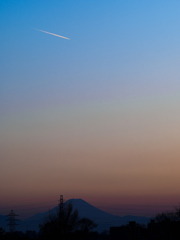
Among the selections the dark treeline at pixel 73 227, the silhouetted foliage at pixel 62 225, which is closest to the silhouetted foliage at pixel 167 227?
the dark treeline at pixel 73 227

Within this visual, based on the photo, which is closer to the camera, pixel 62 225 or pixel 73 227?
pixel 62 225

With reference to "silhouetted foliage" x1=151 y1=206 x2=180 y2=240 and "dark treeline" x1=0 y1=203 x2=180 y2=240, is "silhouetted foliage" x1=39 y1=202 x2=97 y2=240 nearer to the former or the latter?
"dark treeline" x1=0 y1=203 x2=180 y2=240

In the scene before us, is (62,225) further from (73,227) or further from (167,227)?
(167,227)

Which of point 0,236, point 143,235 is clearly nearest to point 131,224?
point 143,235

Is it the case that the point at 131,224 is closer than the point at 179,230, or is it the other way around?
the point at 131,224

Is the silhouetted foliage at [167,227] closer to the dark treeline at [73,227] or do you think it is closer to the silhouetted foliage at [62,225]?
the dark treeline at [73,227]

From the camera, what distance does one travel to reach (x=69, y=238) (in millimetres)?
75750

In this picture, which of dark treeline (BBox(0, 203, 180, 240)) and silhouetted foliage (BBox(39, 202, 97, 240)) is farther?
silhouetted foliage (BBox(39, 202, 97, 240))

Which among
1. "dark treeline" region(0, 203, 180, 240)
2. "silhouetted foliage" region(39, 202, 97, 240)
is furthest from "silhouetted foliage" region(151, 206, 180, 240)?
"silhouetted foliage" region(39, 202, 97, 240)

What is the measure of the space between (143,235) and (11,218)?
30.7m

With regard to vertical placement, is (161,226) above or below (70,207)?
below

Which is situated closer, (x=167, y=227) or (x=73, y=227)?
(x=167, y=227)

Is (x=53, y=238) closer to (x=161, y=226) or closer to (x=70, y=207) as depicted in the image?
(x=70, y=207)

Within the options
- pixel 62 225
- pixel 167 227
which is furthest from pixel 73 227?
pixel 167 227
